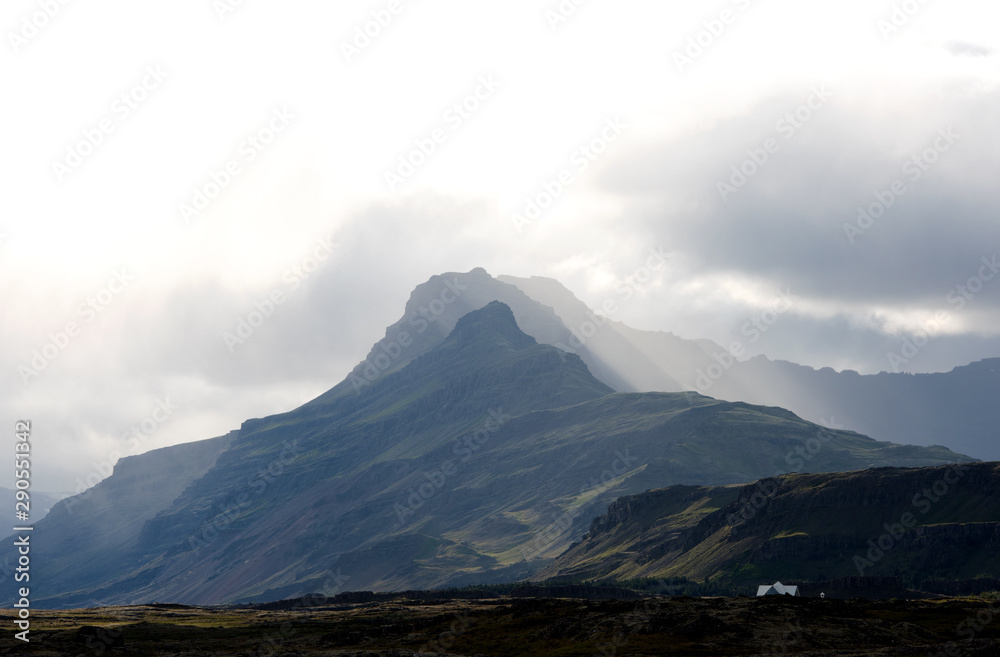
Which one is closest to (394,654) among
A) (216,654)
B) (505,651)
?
(505,651)

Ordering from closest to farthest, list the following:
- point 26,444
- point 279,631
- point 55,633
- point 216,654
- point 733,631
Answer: point 26,444, point 733,631, point 216,654, point 55,633, point 279,631

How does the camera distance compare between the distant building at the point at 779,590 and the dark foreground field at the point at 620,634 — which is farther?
the distant building at the point at 779,590

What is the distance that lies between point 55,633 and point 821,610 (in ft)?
441

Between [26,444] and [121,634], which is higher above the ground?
[26,444]

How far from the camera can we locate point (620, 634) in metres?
135

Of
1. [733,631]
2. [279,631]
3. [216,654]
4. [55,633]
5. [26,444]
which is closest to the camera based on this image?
[26,444]

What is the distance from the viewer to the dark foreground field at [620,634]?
12575 cm

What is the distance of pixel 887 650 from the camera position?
11731cm

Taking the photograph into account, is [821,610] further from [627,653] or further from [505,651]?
[505,651]

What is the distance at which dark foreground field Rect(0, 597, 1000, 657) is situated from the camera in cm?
12575

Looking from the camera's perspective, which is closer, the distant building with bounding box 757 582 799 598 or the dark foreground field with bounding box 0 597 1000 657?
the dark foreground field with bounding box 0 597 1000 657

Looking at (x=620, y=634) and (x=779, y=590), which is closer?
(x=620, y=634)

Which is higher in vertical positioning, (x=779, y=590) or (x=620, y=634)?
(x=620, y=634)

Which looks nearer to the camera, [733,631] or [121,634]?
[733,631]
